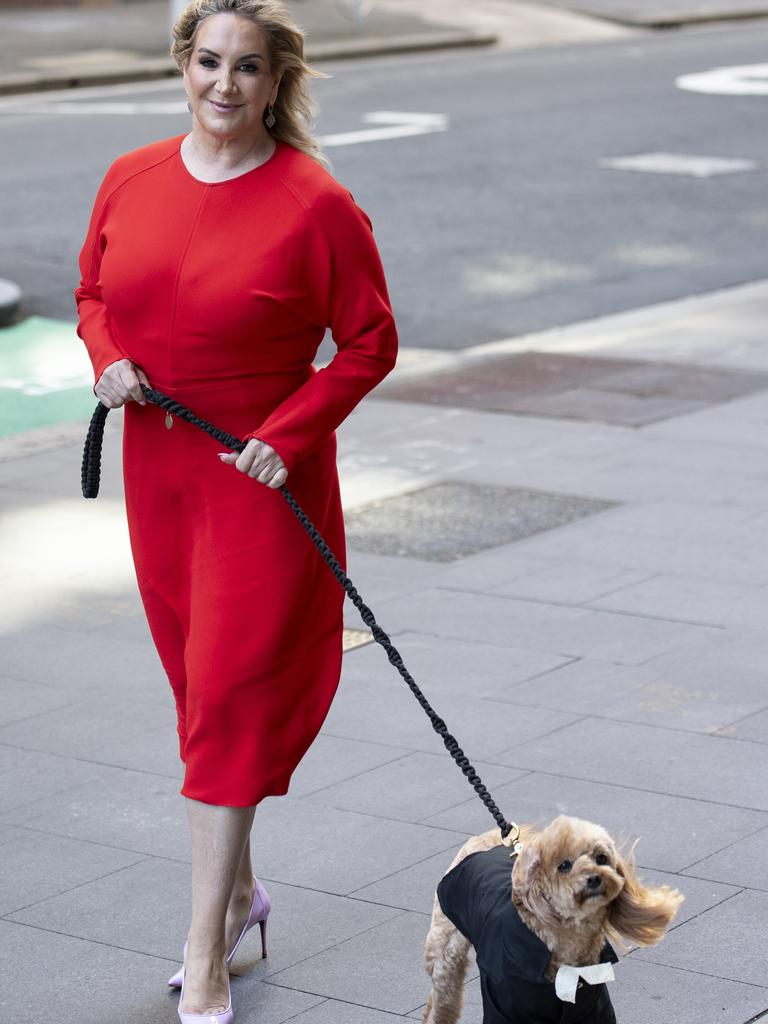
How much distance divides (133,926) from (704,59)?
2609 centimetres

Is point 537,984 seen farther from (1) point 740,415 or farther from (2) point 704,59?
(2) point 704,59

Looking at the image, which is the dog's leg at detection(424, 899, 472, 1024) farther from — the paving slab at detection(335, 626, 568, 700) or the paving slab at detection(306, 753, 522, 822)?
the paving slab at detection(335, 626, 568, 700)

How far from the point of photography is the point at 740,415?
9.97 m

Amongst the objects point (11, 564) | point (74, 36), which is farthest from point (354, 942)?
point (74, 36)

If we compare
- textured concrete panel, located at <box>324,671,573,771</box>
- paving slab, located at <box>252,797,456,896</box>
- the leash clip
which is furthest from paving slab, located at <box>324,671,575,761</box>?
the leash clip

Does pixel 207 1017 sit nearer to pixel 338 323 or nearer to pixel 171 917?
pixel 171 917

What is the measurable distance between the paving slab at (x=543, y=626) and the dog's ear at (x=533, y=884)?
3107mm

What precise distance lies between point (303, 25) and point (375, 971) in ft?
85.3

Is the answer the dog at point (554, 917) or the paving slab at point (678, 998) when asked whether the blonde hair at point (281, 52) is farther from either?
the paving slab at point (678, 998)

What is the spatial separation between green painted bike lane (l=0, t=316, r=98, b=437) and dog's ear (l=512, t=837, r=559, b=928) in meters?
6.88

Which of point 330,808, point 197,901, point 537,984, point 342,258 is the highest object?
point 342,258

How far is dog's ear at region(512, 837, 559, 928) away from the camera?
3.26 m

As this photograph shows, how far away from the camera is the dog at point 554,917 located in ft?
10.5

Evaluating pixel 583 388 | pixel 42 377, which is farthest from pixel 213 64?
pixel 42 377
